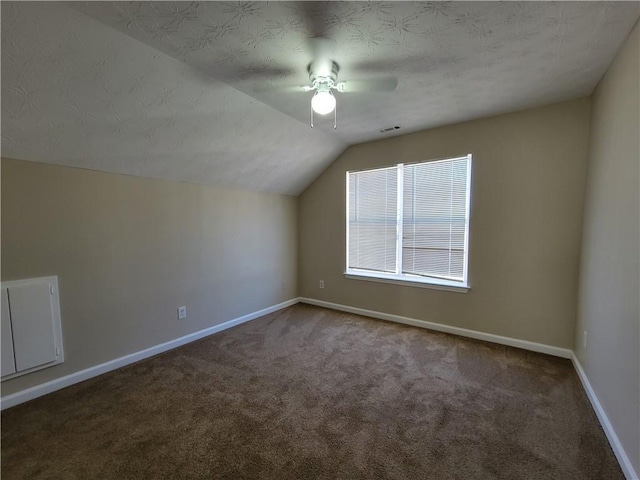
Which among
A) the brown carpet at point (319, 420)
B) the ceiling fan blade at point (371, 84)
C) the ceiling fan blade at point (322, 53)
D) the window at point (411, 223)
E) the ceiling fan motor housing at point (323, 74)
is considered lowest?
the brown carpet at point (319, 420)

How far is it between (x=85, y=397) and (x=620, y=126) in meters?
4.20

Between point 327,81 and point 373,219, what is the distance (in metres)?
2.19

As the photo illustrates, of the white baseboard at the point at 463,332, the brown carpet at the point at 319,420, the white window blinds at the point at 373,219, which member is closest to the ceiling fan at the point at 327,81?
the white window blinds at the point at 373,219

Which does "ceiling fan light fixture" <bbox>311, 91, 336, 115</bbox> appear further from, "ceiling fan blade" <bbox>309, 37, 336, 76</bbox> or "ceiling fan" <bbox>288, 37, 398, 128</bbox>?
"ceiling fan blade" <bbox>309, 37, 336, 76</bbox>

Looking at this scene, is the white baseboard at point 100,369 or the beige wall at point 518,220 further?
the beige wall at point 518,220

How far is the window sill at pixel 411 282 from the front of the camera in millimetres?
3201

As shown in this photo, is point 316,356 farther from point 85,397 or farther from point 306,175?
point 306,175

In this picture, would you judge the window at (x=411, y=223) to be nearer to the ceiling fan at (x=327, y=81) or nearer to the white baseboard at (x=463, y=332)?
the white baseboard at (x=463, y=332)

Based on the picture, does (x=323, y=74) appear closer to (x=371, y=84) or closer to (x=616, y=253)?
(x=371, y=84)

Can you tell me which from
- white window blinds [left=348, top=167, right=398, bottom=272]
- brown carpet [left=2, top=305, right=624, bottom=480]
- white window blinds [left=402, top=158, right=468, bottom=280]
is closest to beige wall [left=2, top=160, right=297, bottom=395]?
brown carpet [left=2, top=305, right=624, bottom=480]

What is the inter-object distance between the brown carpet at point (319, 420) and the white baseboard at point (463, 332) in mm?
104

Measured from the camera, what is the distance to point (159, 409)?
1.97m

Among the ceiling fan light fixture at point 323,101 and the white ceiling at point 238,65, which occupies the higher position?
the white ceiling at point 238,65

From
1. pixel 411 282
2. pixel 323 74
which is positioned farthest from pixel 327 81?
pixel 411 282
